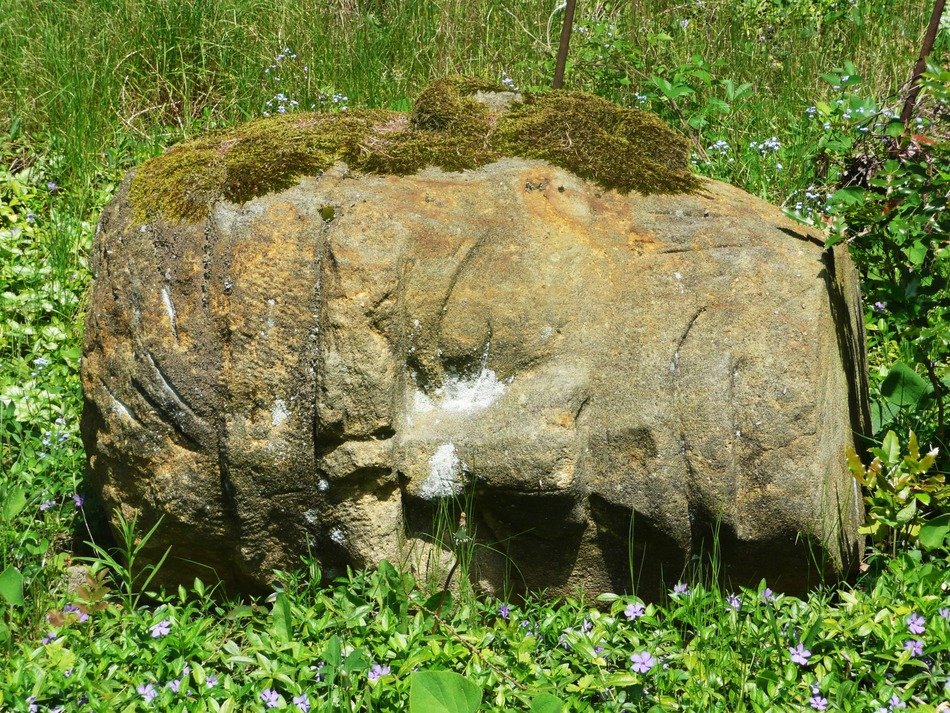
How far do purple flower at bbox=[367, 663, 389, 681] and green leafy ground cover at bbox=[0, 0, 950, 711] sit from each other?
3cm

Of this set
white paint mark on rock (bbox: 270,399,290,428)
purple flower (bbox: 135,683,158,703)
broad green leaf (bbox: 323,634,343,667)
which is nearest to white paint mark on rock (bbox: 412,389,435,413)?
white paint mark on rock (bbox: 270,399,290,428)

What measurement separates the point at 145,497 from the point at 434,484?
0.83m

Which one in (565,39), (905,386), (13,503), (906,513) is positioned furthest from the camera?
(565,39)

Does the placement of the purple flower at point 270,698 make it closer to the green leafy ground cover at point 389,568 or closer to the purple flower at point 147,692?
the green leafy ground cover at point 389,568

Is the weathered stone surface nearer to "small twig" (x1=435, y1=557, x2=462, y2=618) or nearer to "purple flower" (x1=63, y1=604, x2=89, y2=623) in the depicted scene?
"small twig" (x1=435, y1=557, x2=462, y2=618)

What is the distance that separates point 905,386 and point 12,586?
2886 mm

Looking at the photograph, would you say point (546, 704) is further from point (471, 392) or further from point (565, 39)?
point (565, 39)

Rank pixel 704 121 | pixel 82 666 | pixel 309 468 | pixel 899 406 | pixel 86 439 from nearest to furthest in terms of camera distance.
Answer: pixel 82 666 → pixel 309 468 → pixel 86 439 → pixel 899 406 → pixel 704 121

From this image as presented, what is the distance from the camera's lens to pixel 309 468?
2.78 m

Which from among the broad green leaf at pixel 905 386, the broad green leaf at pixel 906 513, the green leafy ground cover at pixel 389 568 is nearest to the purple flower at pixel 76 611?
the green leafy ground cover at pixel 389 568

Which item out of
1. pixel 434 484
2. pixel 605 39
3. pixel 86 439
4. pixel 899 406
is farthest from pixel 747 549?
pixel 605 39

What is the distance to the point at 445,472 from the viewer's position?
9.04 ft

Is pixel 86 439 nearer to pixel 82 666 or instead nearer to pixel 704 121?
pixel 82 666

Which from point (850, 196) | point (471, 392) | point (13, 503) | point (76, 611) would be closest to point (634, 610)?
point (471, 392)
